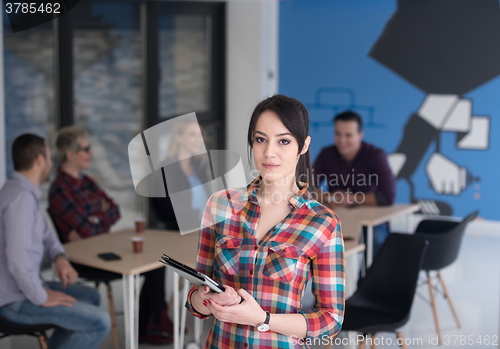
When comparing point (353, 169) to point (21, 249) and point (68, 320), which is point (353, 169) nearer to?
point (68, 320)

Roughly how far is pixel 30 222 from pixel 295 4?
182 inches

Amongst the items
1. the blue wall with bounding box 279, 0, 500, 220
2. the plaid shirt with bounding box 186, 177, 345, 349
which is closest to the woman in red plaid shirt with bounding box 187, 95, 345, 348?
the plaid shirt with bounding box 186, 177, 345, 349

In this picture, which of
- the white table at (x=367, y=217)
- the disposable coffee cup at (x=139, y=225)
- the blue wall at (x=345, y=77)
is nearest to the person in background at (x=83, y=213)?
the disposable coffee cup at (x=139, y=225)

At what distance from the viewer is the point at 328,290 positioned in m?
1.51

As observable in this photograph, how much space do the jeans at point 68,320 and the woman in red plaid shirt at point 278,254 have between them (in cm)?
131

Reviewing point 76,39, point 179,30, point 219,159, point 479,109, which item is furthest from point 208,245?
point 179,30

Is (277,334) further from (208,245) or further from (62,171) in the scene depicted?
(62,171)

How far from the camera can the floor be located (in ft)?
11.4

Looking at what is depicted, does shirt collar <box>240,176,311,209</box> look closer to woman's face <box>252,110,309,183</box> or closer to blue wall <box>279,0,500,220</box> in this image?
woman's face <box>252,110,309,183</box>

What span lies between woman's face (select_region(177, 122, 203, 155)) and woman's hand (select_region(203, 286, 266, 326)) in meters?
0.54

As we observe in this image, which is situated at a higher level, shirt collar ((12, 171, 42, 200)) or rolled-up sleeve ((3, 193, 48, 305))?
shirt collar ((12, 171, 42, 200))

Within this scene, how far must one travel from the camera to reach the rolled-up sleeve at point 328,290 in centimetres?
Answer: 150

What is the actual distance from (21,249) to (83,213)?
1.03 metres

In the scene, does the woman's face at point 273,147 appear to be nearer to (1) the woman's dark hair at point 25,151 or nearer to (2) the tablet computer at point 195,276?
(2) the tablet computer at point 195,276
